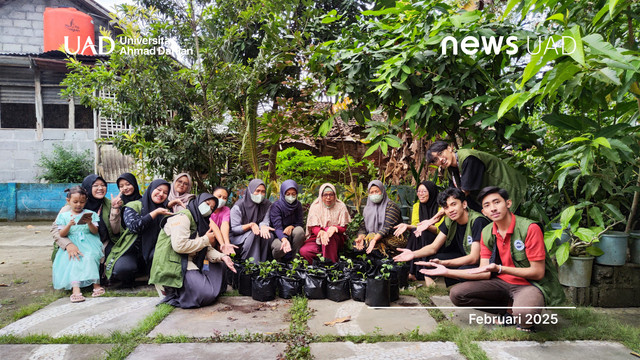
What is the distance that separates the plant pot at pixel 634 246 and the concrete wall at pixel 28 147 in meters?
12.1

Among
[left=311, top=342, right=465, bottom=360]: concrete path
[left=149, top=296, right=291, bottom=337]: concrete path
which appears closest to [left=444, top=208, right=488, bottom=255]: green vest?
[left=311, top=342, right=465, bottom=360]: concrete path

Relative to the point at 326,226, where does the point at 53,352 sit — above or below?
below

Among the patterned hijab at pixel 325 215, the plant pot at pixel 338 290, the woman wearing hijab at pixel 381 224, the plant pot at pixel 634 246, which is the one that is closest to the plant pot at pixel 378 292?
the plant pot at pixel 338 290

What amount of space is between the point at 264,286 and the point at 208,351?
3.65 ft

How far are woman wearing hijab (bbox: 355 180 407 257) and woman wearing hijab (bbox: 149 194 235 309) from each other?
185 cm

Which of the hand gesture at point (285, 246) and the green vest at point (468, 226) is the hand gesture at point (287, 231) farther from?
the green vest at point (468, 226)

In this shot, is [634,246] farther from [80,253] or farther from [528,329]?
[80,253]

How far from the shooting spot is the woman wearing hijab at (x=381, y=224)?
16.3ft

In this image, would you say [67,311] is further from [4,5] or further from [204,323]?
[4,5]

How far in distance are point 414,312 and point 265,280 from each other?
4.90 ft

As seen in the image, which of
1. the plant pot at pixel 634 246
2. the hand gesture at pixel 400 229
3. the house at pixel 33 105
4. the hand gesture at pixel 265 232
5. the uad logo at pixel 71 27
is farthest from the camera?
the uad logo at pixel 71 27

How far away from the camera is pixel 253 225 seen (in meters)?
4.87

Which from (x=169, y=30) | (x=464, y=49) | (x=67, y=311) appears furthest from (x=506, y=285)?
(x=169, y=30)

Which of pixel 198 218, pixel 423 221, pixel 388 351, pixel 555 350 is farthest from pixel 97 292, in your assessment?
pixel 555 350
